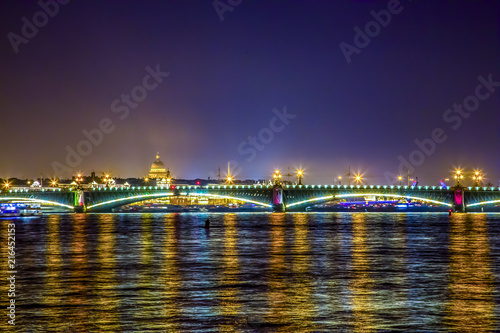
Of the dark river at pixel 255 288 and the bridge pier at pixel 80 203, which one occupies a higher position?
the bridge pier at pixel 80 203

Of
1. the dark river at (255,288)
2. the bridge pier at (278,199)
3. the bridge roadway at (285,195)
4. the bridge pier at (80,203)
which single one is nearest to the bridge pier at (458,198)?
the bridge roadway at (285,195)

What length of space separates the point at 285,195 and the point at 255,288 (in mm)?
131510

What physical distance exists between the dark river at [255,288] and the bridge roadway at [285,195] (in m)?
92.5

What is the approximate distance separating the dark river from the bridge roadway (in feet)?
304

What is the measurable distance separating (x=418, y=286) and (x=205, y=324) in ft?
45.1

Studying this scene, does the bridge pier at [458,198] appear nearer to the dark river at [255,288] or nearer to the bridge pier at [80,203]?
the bridge pier at [80,203]

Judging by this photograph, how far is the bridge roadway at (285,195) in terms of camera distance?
158000 mm

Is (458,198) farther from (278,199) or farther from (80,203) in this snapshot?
(80,203)

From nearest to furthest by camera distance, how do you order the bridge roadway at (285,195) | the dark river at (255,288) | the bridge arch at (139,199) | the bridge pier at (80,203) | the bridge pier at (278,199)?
the dark river at (255,288) → the bridge roadway at (285,195) → the bridge arch at (139,199) → the bridge pier at (278,199) → the bridge pier at (80,203)

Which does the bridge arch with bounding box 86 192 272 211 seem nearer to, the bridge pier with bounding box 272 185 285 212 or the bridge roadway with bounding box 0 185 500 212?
the bridge roadway with bounding box 0 185 500 212

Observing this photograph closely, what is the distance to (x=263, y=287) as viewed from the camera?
37.1 meters

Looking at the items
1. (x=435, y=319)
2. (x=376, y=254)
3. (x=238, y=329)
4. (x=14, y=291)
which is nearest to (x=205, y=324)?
(x=238, y=329)

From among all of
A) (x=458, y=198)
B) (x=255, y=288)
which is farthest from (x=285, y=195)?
(x=255, y=288)

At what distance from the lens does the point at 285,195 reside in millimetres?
168000
